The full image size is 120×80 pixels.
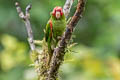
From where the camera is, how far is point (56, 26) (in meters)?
2.40

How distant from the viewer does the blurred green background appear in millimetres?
4809

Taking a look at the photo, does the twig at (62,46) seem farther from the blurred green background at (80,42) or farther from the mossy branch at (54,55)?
the blurred green background at (80,42)

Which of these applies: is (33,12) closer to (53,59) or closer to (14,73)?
(14,73)

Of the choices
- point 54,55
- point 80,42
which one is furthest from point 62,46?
point 80,42

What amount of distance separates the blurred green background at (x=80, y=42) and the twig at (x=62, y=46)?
4.49 ft

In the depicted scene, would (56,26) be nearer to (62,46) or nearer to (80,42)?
(62,46)

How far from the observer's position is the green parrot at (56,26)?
2.38 meters

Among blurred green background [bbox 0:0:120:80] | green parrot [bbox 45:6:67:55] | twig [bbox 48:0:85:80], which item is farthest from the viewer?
blurred green background [bbox 0:0:120:80]

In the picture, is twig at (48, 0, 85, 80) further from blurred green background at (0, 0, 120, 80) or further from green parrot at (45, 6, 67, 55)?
blurred green background at (0, 0, 120, 80)

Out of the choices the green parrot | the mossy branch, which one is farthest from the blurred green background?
the green parrot

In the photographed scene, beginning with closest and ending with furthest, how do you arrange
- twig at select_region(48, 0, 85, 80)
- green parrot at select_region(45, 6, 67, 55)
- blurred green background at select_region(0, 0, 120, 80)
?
twig at select_region(48, 0, 85, 80) → green parrot at select_region(45, 6, 67, 55) → blurred green background at select_region(0, 0, 120, 80)

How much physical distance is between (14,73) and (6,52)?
30 cm

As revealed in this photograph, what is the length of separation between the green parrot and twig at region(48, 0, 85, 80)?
0.07 meters

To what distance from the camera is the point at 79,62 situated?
192 inches
